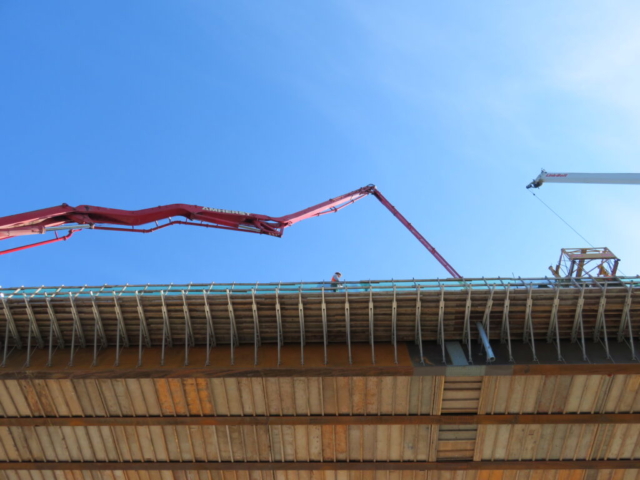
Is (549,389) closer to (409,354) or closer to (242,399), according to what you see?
(409,354)

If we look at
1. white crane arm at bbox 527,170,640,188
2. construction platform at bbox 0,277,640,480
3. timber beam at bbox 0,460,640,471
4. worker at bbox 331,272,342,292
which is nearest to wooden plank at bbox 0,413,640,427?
construction platform at bbox 0,277,640,480

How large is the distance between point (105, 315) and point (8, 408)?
767 cm

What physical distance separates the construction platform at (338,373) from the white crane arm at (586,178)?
20976mm

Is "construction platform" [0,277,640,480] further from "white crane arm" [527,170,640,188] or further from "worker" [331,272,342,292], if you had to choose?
"white crane arm" [527,170,640,188]

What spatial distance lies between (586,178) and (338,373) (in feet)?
115

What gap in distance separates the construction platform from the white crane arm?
20976 millimetres

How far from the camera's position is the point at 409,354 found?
22.9 meters

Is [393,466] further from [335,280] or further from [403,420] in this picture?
[335,280]

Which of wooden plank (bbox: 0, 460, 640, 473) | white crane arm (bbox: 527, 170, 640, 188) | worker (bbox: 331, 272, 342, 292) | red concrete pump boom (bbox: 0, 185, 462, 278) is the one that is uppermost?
white crane arm (bbox: 527, 170, 640, 188)

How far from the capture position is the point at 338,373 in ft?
72.3

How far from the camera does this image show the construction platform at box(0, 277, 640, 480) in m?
22.4

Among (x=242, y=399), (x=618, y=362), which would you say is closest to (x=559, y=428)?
(x=618, y=362)

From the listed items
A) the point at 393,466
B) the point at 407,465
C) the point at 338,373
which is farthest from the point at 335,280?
the point at 407,465

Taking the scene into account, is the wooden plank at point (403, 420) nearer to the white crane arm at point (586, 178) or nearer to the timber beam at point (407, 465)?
the timber beam at point (407, 465)
